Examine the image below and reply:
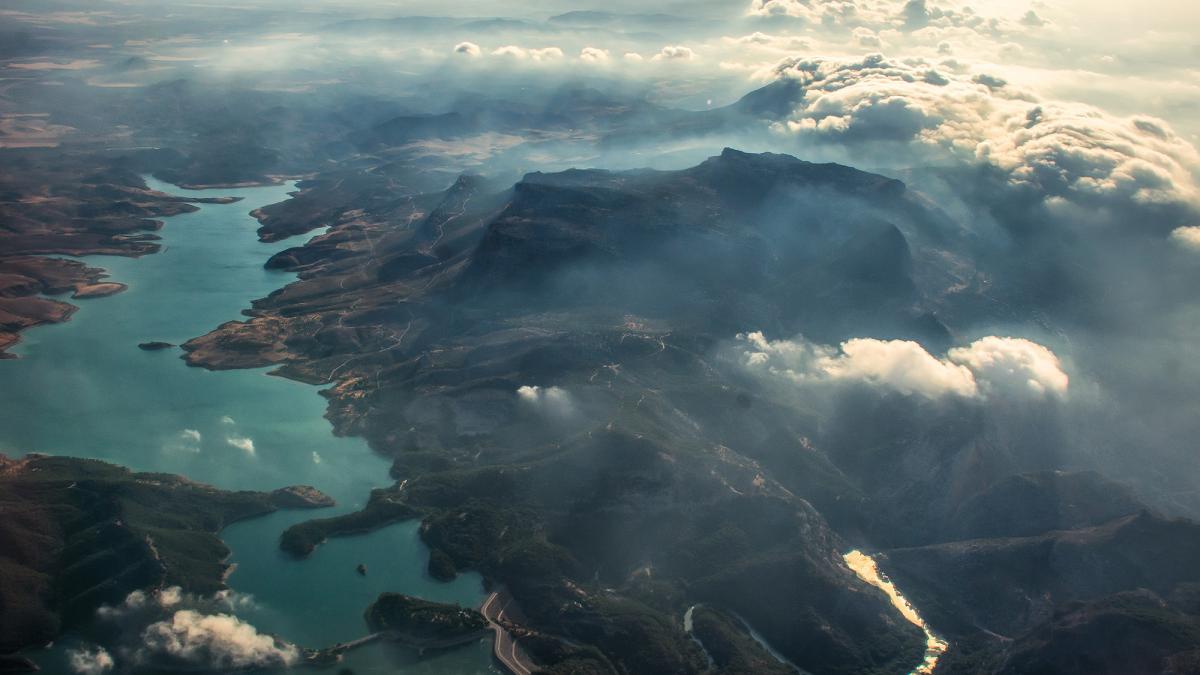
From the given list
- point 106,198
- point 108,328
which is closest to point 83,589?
point 108,328

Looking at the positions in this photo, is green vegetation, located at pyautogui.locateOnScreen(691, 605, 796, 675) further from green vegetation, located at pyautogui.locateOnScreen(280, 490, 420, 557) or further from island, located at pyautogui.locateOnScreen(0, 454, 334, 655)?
island, located at pyautogui.locateOnScreen(0, 454, 334, 655)

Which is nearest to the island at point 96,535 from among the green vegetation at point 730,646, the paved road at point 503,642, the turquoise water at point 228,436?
the turquoise water at point 228,436

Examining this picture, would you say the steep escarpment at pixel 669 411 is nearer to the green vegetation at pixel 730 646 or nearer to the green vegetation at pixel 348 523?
the green vegetation at pixel 348 523

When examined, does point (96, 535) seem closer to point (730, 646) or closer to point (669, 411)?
point (730, 646)

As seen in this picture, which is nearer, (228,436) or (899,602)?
(899,602)

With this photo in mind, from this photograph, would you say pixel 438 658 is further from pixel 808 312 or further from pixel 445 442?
pixel 808 312

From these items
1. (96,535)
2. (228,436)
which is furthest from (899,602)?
(228,436)
